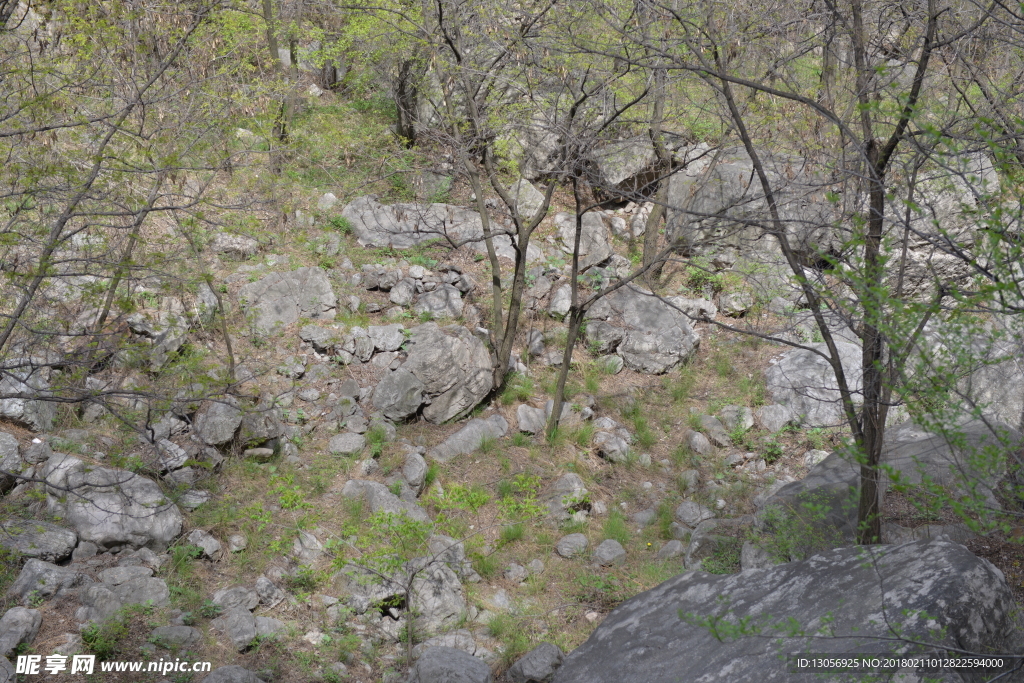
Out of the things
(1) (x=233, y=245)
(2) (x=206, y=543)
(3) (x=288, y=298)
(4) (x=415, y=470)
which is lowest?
(2) (x=206, y=543)

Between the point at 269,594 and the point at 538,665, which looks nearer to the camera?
the point at 538,665

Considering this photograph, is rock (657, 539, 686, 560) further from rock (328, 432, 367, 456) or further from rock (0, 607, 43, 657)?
rock (0, 607, 43, 657)

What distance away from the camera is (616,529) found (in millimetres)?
6734

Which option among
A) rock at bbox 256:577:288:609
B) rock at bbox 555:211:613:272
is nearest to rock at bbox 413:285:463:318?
rock at bbox 555:211:613:272

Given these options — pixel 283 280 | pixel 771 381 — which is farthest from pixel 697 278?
pixel 283 280

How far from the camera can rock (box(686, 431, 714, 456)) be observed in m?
7.86

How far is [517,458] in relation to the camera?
7672mm

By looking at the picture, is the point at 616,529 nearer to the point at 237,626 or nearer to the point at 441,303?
the point at 237,626

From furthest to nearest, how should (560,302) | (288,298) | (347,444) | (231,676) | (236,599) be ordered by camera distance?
(560,302) → (288,298) → (347,444) → (236,599) → (231,676)

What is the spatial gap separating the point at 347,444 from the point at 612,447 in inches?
115

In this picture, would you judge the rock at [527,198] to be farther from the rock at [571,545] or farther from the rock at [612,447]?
the rock at [571,545]

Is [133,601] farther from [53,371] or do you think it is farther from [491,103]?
[491,103]

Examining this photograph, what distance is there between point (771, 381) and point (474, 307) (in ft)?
12.8

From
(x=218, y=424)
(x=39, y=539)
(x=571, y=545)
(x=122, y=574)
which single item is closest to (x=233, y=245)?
(x=218, y=424)
